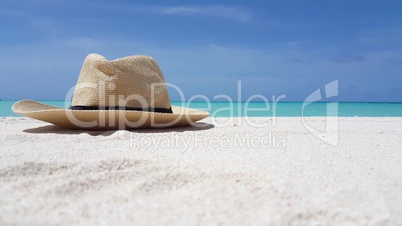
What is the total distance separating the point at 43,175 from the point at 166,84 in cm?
239

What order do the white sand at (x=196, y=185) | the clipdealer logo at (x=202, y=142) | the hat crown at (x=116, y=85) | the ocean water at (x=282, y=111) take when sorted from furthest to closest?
the ocean water at (x=282, y=111) → the hat crown at (x=116, y=85) → the clipdealer logo at (x=202, y=142) → the white sand at (x=196, y=185)

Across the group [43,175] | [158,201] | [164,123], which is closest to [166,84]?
[164,123]

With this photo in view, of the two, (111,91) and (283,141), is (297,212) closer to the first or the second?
(283,141)

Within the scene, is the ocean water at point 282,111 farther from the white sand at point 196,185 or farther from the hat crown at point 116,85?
the white sand at point 196,185

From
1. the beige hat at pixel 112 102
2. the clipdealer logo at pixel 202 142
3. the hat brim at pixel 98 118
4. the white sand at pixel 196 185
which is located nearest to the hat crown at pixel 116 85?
the beige hat at pixel 112 102

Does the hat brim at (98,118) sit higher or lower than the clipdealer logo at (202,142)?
higher

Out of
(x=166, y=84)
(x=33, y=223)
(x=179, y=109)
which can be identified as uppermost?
(x=166, y=84)

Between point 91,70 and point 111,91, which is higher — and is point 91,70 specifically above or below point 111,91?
above

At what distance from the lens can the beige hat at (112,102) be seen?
10.1 feet

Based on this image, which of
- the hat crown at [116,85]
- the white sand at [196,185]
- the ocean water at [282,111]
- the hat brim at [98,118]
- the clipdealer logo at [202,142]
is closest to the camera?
the white sand at [196,185]

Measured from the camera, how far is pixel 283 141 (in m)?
2.60

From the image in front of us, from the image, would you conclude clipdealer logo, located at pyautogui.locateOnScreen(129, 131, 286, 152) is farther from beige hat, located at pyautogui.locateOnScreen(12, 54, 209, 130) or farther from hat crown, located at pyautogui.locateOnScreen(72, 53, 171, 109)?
hat crown, located at pyautogui.locateOnScreen(72, 53, 171, 109)

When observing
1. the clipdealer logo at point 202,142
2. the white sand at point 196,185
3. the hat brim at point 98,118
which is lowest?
the white sand at point 196,185

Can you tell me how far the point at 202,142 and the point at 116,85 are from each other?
1214 mm
